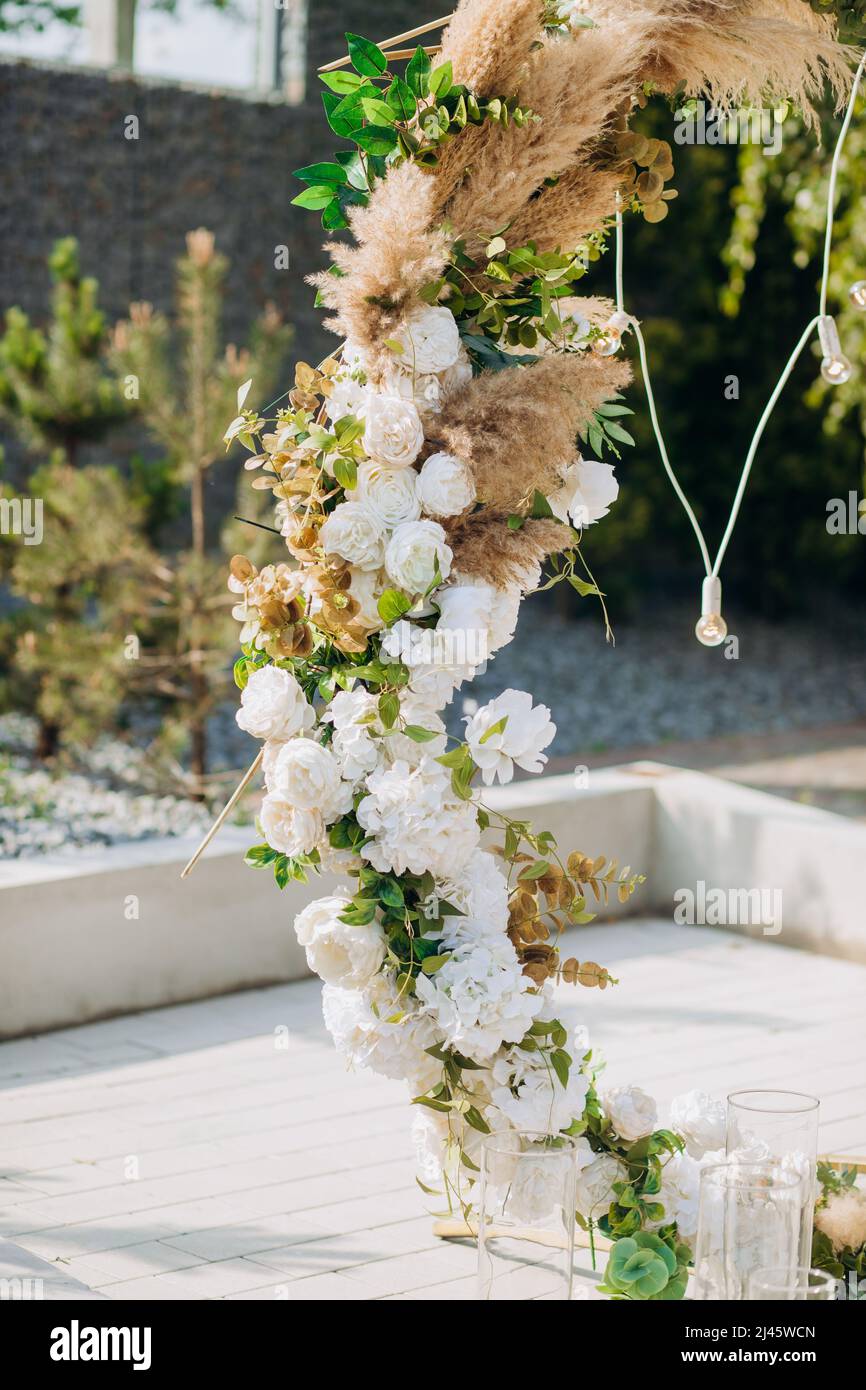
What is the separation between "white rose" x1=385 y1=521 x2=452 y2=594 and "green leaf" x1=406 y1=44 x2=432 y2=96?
579 millimetres

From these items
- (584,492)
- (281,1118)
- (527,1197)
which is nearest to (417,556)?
(584,492)

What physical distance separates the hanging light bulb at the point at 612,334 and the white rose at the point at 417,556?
0.53 metres

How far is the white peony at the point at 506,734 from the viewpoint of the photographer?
6.67ft

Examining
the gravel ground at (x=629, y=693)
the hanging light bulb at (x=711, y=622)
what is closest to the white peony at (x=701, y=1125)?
the hanging light bulb at (x=711, y=622)

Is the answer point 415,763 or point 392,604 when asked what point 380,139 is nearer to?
point 392,604

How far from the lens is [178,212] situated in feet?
26.7

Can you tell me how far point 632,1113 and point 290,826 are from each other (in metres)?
0.68

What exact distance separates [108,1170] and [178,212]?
6.38 m

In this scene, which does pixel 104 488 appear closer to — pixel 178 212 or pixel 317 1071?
pixel 317 1071

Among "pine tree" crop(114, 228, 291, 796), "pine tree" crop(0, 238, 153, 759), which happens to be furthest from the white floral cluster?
"pine tree" crop(0, 238, 153, 759)

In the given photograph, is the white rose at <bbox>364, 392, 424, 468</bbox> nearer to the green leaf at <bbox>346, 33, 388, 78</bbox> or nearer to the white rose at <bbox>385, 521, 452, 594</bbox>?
the white rose at <bbox>385, 521, 452, 594</bbox>

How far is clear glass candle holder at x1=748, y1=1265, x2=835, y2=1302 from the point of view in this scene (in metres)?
1.69

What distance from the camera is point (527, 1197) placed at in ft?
6.71

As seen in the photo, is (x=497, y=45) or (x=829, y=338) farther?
(x=829, y=338)
